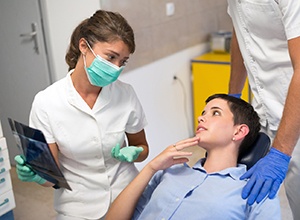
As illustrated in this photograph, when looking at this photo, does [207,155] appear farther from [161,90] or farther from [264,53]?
[161,90]

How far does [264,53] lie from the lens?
5.41 ft

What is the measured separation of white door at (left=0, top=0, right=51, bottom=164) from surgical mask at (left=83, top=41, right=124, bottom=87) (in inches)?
62.7

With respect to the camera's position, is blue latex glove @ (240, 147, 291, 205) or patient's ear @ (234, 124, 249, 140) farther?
patient's ear @ (234, 124, 249, 140)

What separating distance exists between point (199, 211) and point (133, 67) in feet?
5.98

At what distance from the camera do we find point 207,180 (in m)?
1.48

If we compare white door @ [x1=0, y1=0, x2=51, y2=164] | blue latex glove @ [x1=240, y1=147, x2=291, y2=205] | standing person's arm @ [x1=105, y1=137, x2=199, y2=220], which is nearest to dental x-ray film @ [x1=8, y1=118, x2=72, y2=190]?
standing person's arm @ [x1=105, y1=137, x2=199, y2=220]

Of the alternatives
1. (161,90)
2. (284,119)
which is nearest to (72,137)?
(284,119)

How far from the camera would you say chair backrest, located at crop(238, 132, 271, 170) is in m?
1.57

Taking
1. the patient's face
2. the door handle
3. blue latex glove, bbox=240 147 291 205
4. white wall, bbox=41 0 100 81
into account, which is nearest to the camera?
blue latex glove, bbox=240 147 291 205

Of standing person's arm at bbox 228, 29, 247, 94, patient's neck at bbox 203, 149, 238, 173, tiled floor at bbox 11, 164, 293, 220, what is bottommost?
tiled floor at bbox 11, 164, 293, 220

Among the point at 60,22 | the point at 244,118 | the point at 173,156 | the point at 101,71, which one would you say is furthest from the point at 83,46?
the point at 60,22

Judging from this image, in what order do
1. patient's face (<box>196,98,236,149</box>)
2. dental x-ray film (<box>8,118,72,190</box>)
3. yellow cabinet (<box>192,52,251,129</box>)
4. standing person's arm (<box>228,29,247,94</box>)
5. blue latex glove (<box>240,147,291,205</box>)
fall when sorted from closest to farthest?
blue latex glove (<box>240,147,291,205</box>)
dental x-ray film (<box>8,118,72,190</box>)
patient's face (<box>196,98,236,149</box>)
standing person's arm (<box>228,29,247,94</box>)
yellow cabinet (<box>192,52,251,129</box>)

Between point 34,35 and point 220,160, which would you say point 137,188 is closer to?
point 220,160

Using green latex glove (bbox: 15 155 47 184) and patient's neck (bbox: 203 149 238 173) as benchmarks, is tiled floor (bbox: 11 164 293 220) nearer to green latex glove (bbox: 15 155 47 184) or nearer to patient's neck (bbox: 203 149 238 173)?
patient's neck (bbox: 203 149 238 173)
